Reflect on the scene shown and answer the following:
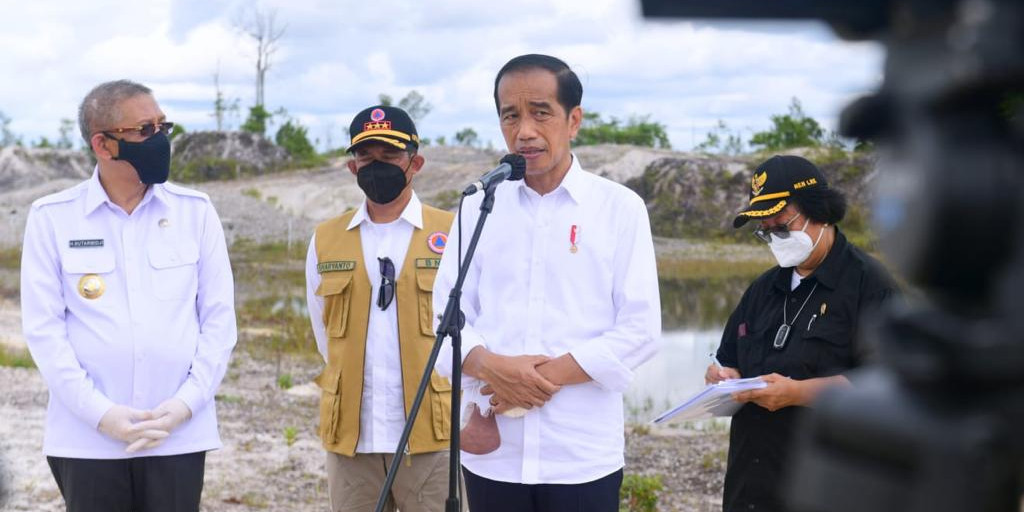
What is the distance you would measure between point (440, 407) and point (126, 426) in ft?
3.61

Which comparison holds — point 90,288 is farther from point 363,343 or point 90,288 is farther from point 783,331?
point 783,331

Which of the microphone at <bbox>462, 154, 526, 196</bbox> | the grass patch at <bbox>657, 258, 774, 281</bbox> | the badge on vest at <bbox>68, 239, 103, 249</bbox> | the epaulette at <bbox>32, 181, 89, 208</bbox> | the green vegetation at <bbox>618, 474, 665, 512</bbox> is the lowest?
the grass patch at <bbox>657, 258, 774, 281</bbox>

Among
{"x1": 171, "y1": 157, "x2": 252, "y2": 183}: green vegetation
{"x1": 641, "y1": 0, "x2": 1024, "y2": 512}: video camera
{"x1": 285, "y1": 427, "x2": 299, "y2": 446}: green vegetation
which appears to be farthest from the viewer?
{"x1": 171, "y1": 157, "x2": 252, "y2": 183}: green vegetation

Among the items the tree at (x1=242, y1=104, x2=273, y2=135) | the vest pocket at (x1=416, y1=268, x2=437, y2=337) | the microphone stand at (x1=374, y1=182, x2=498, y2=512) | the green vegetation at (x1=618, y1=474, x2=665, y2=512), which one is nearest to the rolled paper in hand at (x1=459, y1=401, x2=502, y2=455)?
the microphone stand at (x1=374, y1=182, x2=498, y2=512)

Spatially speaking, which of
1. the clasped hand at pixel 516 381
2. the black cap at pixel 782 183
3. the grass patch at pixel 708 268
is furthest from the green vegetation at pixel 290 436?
the grass patch at pixel 708 268

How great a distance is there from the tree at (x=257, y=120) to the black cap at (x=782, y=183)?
125ft

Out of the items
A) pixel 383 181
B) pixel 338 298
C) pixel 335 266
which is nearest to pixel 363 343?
pixel 338 298

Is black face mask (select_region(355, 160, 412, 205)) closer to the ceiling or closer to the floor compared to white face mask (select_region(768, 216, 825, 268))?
closer to the ceiling

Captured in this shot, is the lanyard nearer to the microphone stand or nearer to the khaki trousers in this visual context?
the microphone stand

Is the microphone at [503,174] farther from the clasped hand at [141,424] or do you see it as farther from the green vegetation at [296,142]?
the green vegetation at [296,142]

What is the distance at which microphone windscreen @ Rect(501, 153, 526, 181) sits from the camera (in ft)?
11.7

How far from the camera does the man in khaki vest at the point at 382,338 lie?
13.6ft

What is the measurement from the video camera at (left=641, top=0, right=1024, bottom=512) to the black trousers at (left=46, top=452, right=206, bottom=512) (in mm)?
3198

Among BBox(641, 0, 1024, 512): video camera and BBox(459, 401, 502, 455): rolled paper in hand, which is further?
BBox(459, 401, 502, 455): rolled paper in hand
